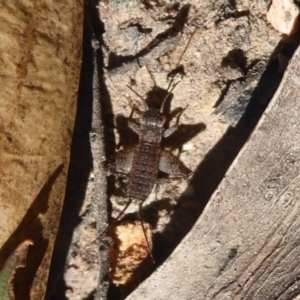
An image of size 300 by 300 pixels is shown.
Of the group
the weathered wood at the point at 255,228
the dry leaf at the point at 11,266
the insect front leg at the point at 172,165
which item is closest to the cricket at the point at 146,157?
the insect front leg at the point at 172,165

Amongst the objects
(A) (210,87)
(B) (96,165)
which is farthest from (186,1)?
(B) (96,165)

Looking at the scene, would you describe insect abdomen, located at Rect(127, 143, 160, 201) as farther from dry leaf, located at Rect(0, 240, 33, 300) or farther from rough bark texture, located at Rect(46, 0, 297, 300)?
dry leaf, located at Rect(0, 240, 33, 300)

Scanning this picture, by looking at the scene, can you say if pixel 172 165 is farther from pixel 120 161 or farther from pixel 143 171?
pixel 120 161

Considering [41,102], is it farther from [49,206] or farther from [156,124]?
[156,124]

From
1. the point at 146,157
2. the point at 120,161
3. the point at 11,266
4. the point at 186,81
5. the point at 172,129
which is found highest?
the point at 186,81

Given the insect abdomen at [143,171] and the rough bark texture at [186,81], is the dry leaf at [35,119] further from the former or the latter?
the insect abdomen at [143,171]

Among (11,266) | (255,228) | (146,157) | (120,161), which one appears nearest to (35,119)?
(11,266)

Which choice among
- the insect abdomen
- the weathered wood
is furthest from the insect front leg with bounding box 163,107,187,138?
the weathered wood
